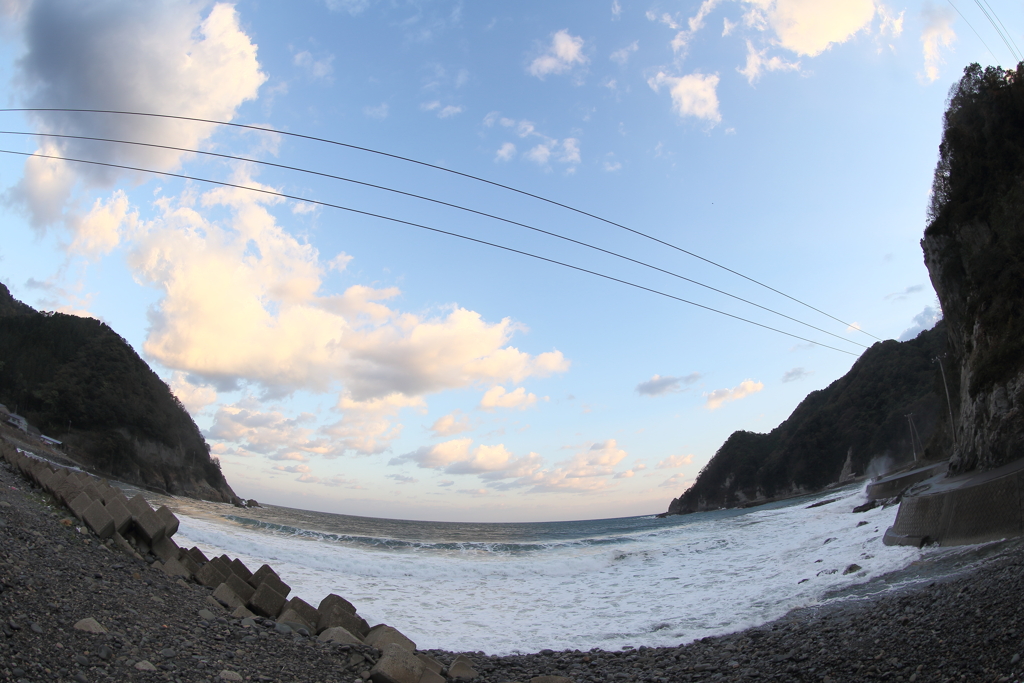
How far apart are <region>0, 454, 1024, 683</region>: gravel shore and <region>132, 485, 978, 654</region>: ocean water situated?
2326mm

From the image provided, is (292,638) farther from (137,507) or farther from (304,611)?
(137,507)

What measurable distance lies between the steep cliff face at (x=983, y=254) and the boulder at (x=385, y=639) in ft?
55.3

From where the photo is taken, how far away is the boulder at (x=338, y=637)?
570 cm

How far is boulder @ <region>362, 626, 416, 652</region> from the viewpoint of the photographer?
19.2 ft

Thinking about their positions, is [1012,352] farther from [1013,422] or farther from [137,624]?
[137,624]

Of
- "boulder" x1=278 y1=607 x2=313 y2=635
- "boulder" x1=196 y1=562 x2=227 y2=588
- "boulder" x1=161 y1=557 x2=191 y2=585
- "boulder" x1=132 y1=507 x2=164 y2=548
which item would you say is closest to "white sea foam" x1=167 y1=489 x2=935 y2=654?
"boulder" x1=278 y1=607 x2=313 y2=635

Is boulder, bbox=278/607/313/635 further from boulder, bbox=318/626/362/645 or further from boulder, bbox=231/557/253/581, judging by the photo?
boulder, bbox=231/557/253/581

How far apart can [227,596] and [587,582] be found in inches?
545

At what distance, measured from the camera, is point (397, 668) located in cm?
480

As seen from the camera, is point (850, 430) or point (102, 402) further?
point (850, 430)

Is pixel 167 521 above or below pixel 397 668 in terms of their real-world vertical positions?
above

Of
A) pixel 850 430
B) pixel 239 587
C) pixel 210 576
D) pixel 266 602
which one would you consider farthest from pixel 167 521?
pixel 850 430

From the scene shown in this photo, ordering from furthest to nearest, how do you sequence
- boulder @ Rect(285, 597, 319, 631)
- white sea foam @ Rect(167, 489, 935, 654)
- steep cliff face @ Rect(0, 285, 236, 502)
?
steep cliff face @ Rect(0, 285, 236, 502) → white sea foam @ Rect(167, 489, 935, 654) → boulder @ Rect(285, 597, 319, 631)

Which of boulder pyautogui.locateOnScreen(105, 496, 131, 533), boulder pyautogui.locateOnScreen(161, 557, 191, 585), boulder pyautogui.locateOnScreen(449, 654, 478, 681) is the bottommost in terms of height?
boulder pyautogui.locateOnScreen(449, 654, 478, 681)
